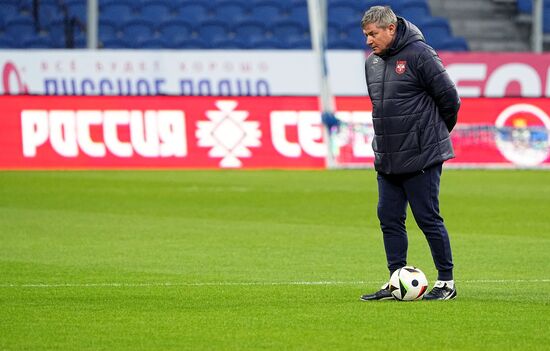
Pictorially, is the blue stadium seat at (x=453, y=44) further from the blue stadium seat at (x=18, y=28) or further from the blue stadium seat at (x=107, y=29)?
the blue stadium seat at (x=18, y=28)

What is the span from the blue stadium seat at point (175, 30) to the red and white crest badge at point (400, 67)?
21.5 m

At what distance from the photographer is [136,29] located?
30000 mm

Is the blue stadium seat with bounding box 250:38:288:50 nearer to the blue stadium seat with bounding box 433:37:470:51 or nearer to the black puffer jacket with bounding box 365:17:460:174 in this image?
the blue stadium seat with bounding box 433:37:470:51

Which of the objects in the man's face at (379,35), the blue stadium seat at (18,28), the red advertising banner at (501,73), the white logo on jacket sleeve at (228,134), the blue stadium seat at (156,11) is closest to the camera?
the man's face at (379,35)

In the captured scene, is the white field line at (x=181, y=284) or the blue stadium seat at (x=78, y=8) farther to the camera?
the blue stadium seat at (x=78, y=8)

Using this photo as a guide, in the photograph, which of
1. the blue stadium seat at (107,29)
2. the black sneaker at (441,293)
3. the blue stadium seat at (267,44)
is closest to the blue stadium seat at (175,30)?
the blue stadium seat at (107,29)

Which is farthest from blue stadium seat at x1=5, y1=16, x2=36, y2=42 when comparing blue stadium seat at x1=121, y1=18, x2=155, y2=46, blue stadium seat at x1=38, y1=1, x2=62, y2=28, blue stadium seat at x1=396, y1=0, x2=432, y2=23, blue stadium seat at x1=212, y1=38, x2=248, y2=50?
blue stadium seat at x1=396, y1=0, x2=432, y2=23

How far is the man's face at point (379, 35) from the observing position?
8688 millimetres

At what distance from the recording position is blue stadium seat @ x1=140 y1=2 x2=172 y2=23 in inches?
1193

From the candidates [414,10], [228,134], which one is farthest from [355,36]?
[228,134]

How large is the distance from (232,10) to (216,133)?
7332 mm

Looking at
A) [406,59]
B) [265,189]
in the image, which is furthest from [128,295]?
[265,189]

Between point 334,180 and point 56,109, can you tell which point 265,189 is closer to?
point 334,180

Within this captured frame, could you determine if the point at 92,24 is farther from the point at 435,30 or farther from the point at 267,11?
the point at 435,30
